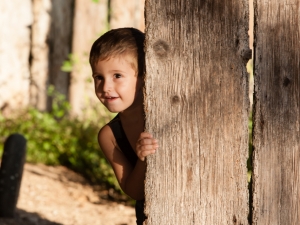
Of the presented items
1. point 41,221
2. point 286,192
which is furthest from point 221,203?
point 41,221

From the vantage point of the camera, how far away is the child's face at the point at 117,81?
279 cm

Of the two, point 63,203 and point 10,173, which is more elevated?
point 10,173

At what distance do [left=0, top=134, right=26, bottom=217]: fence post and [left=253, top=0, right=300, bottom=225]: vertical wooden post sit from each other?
2943mm

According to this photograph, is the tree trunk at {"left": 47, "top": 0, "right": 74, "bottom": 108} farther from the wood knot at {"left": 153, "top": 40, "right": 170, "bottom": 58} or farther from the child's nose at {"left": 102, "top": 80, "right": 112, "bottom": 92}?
the wood knot at {"left": 153, "top": 40, "right": 170, "bottom": 58}

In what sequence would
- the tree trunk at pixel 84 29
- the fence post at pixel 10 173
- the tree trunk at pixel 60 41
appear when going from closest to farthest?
the fence post at pixel 10 173
the tree trunk at pixel 84 29
the tree trunk at pixel 60 41

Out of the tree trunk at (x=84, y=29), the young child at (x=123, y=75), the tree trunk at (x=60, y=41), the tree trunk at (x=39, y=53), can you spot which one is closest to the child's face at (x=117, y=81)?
the young child at (x=123, y=75)

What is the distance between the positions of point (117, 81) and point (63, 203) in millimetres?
4060

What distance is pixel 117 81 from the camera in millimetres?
2799

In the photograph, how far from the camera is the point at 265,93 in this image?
8.66ft

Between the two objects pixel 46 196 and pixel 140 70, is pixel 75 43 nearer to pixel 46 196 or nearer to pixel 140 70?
pixel 46 196

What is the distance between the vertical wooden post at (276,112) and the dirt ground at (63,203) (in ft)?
9.77

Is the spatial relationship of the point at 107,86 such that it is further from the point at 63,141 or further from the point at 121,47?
the point at 63,141

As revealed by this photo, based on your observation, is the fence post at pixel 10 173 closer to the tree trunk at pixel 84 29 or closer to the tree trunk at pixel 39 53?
the tree trunk at pixel 84 29

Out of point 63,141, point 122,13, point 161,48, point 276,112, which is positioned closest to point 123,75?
point 161,48
